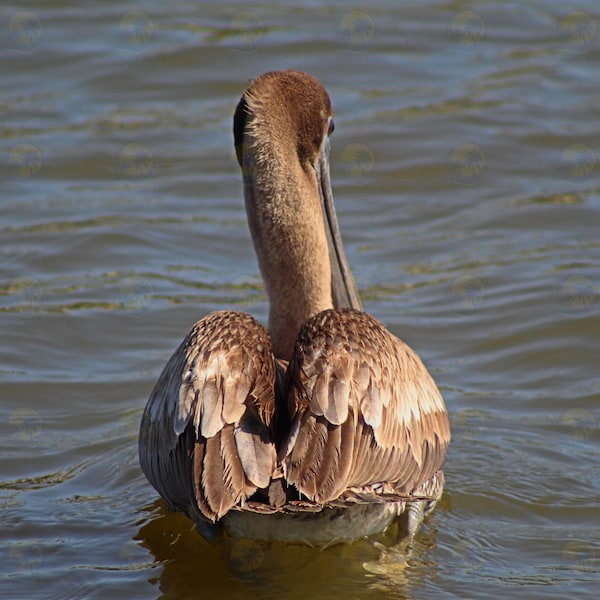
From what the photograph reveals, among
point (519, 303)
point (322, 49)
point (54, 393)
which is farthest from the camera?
point (322, 49)

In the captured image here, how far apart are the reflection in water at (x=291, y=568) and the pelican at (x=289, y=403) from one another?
0.16 m

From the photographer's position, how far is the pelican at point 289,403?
14.2ft

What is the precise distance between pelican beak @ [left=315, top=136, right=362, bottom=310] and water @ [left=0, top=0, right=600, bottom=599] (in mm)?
1042

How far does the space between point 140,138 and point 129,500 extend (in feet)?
18.0

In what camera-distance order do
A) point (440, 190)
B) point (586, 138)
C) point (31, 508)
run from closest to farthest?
point (31, 508) → point (440, 190) → point (586, 138)

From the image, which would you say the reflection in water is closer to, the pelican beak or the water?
the water

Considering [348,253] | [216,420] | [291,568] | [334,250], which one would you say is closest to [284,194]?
[334,250]

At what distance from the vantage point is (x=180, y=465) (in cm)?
456

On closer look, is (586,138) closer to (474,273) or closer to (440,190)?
(440,190)

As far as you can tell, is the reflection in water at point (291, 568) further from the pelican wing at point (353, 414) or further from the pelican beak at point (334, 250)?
the pelican beak at point (334, 250)

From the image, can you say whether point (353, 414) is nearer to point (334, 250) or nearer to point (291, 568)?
point (291, 568)

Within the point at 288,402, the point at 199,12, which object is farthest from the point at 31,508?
the point at 199,12

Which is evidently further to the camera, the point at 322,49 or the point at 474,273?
the point at 322,49

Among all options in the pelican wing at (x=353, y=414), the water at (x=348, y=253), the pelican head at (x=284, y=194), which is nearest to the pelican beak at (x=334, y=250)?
the pelican head at (x=284, y=194)
